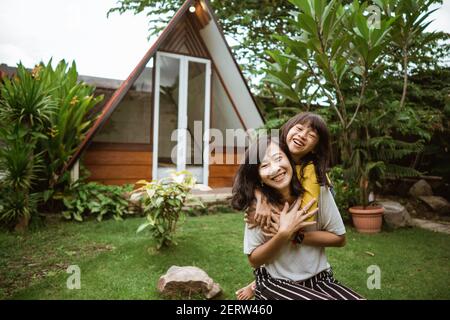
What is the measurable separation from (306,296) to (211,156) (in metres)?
5.75

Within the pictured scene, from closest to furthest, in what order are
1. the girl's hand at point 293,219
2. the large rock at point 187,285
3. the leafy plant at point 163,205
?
the girl's hand at point 293,219, the large rock at point 187,285, the leafy plant at point 163,205

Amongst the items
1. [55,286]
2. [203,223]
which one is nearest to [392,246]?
[203,223]

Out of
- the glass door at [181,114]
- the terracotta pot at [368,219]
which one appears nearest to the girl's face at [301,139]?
the terracotta pot at [368,219]

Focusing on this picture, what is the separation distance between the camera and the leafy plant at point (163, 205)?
3455 mm

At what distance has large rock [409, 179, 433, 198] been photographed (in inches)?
286

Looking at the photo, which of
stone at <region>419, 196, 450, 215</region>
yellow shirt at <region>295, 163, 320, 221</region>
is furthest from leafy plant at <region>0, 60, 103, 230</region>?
stone at <region>419, 196, 450, 215</region>

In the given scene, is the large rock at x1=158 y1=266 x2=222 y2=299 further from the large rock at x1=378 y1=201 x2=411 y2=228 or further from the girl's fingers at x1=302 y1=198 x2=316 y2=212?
the large rock at x1=378 y1=201 x2=411 y2=228

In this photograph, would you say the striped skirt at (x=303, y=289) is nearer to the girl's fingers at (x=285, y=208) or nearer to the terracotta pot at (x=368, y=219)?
the girl's fingers at (x=285, y=208)

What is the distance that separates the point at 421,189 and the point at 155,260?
653 centimetres

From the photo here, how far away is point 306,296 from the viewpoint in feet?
4.42

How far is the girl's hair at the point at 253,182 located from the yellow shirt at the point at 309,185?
0.03 meters
